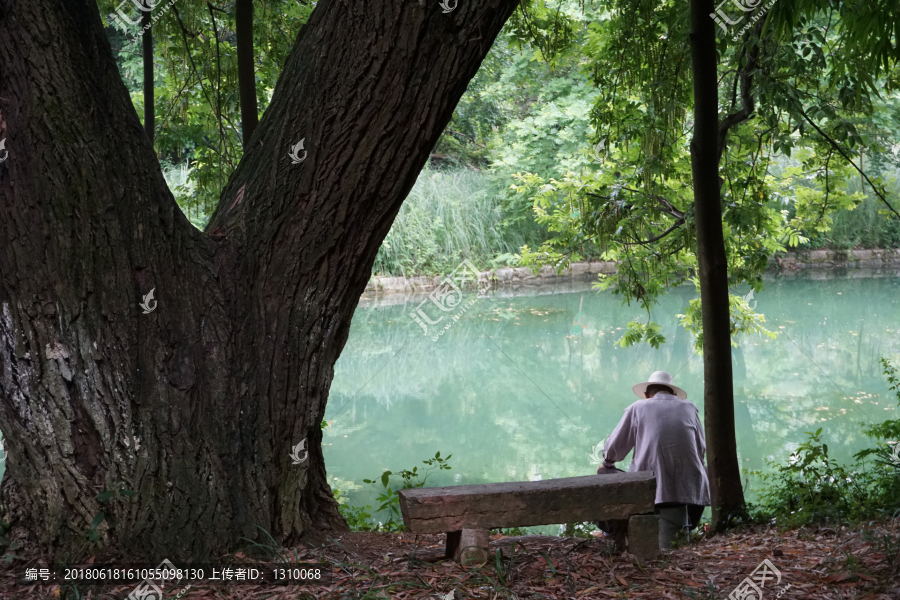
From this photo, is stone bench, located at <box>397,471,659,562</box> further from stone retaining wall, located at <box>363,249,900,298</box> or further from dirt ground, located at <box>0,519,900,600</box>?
stone retaining wall, located at <box>363,249,900,298</box>

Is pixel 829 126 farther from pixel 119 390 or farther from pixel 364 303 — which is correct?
pixel 364 303

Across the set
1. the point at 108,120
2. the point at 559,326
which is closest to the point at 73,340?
the point at 108,120

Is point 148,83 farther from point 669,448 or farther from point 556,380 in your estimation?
point 556,380

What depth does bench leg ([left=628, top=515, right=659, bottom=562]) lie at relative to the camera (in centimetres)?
296

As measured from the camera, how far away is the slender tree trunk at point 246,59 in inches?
165

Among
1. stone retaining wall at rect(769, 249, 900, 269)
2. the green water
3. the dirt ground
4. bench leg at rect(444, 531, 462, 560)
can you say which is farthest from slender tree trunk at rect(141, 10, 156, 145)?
stone retaining wall at rect(769, 249, 900, 269)

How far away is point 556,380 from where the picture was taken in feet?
38.5

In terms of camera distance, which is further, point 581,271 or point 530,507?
point 581,271

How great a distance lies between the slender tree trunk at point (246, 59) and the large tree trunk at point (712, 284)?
2.51m

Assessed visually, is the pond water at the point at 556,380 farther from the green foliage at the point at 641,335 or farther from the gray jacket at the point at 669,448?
the gray jacket at the point at 669,448

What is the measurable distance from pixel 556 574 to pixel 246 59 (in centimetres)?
318

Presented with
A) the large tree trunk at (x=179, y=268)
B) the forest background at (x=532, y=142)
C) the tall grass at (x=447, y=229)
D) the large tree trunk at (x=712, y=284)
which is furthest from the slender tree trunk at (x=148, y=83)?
the tall grass at (x=447, y=229)

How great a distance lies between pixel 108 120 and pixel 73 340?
749mm

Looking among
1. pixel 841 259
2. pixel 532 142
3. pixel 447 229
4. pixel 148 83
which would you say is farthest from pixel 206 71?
pixel 841 259
